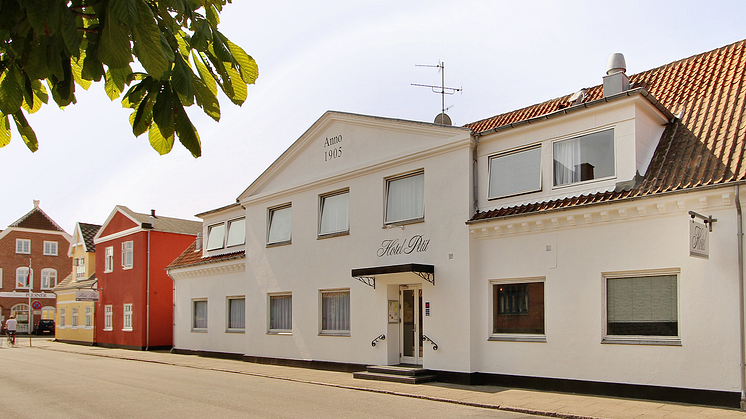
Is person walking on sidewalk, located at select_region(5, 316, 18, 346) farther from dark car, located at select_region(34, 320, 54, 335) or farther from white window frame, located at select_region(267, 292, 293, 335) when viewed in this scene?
white window frame, located at select_region(267, 292, 293, 335)

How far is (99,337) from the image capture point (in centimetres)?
3272

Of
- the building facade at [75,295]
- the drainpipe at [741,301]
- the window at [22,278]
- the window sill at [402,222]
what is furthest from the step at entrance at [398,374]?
Result: the window at [22,278]

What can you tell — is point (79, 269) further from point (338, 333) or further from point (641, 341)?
point (641, 341)

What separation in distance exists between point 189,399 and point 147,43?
1133cm

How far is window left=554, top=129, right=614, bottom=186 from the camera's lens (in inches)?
493

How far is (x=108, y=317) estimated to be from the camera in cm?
3206

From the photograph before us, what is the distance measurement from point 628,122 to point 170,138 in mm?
10952

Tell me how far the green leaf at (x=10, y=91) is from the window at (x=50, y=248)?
193 ft

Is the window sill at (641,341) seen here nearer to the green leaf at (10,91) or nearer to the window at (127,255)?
the green leaf at (10,91)

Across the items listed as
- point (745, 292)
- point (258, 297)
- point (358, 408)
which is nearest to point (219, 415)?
point (358, 408)

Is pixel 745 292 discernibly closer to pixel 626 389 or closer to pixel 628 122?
pixel 626 389

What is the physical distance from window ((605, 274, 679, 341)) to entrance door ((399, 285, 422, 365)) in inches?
202

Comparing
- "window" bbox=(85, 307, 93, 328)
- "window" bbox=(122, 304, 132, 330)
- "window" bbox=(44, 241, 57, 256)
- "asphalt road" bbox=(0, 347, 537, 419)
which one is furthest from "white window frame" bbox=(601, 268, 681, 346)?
"window" bbox=(44, 241, 57, 256)

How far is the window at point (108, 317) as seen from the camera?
104 feet
